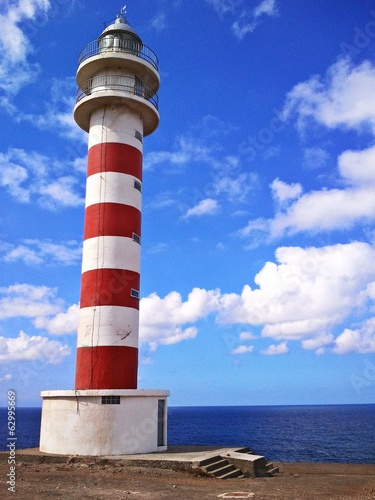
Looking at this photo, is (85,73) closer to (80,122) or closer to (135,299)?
(80,122)

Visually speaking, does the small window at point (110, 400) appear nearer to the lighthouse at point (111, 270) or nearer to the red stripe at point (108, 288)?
the lighthouse at point (111, 270)

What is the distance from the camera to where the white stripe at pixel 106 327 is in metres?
19.2

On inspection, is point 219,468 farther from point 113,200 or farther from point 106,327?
point 113,200

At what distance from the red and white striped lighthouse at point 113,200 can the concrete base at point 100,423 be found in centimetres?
Answer: 80

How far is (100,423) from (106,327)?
143 inches

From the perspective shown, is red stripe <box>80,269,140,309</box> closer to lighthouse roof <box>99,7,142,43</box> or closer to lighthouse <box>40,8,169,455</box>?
lighthouse <box>40,8,169,455</box>

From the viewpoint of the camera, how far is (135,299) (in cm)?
2031

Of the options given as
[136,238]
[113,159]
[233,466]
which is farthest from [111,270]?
[233,466]

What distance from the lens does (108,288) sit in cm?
1967

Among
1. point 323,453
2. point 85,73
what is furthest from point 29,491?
point 323,453

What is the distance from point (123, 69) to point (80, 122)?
3339 millimetres

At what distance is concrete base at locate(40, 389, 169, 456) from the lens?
58.8ft

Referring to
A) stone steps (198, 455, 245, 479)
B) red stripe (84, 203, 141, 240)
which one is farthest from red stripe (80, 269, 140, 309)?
stone steps (198, 455, 245, 479)

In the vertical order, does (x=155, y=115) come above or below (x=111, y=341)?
above
